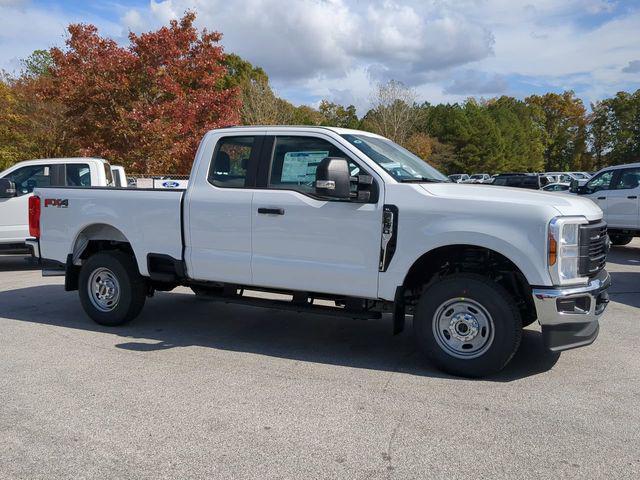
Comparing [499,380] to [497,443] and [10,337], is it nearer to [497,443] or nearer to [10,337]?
[497,443]

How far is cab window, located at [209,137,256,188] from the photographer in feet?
19.7

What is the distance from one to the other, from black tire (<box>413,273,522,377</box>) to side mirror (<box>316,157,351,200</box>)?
1148mm

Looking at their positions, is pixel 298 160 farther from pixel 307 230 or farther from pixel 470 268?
pixel 470 268

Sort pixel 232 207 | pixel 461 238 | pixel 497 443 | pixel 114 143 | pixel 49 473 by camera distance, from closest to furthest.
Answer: pixel 49 473
pixel 497 443
pixel 461 238
pixel 232 207
pixel 114 143

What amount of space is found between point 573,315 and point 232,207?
10.7ft

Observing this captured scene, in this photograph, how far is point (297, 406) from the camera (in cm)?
448

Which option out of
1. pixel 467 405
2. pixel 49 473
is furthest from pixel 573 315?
pixel 49 473

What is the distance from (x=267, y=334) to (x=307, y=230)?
1648 mm

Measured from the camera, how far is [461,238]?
491cm

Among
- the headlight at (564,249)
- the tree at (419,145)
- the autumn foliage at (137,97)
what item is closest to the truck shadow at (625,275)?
the headlight at (564,249)

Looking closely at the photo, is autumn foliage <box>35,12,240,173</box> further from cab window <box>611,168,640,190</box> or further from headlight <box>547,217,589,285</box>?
headlight <box>547,217,589,285</box>

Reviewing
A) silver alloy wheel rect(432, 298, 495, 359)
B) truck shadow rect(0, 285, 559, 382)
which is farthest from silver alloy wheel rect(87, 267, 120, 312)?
silver alloy wheel rect(432, 298, 495, 359)

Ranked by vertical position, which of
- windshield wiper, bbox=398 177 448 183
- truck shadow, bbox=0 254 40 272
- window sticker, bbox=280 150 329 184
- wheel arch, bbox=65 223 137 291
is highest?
window sticker, bbox=280 150 329 184

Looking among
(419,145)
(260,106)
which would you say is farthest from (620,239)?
(419,145)
